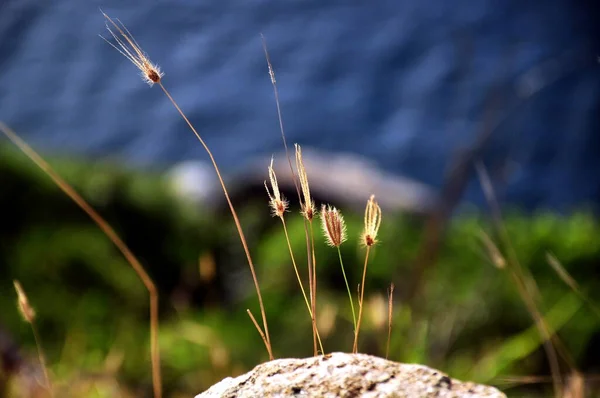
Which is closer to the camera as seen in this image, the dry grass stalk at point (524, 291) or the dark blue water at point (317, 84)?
the dry grass stalk at point (524, 291)

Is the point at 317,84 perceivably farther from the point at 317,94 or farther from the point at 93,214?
the point at 93,214

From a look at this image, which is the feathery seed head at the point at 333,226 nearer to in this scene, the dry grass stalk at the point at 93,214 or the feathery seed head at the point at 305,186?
the feathery seed head at the point at 305,186

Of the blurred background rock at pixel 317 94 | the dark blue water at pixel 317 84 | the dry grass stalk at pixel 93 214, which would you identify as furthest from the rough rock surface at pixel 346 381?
the dark blue water at pixel 317 84

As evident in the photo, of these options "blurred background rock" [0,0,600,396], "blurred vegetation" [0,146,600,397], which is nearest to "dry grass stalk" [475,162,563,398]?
"blurred vegetation" [0,146,600,397]

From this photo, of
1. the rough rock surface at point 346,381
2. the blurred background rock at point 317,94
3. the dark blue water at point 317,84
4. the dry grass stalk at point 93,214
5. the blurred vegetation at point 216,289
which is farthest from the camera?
the dark blue water at point 317,84

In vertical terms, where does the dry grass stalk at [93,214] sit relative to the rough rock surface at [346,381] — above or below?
above

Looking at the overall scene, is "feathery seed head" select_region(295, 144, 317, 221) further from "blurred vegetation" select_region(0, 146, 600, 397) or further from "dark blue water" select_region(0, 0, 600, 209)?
"dark blue water" select_region(0, 0, 600, 209)
